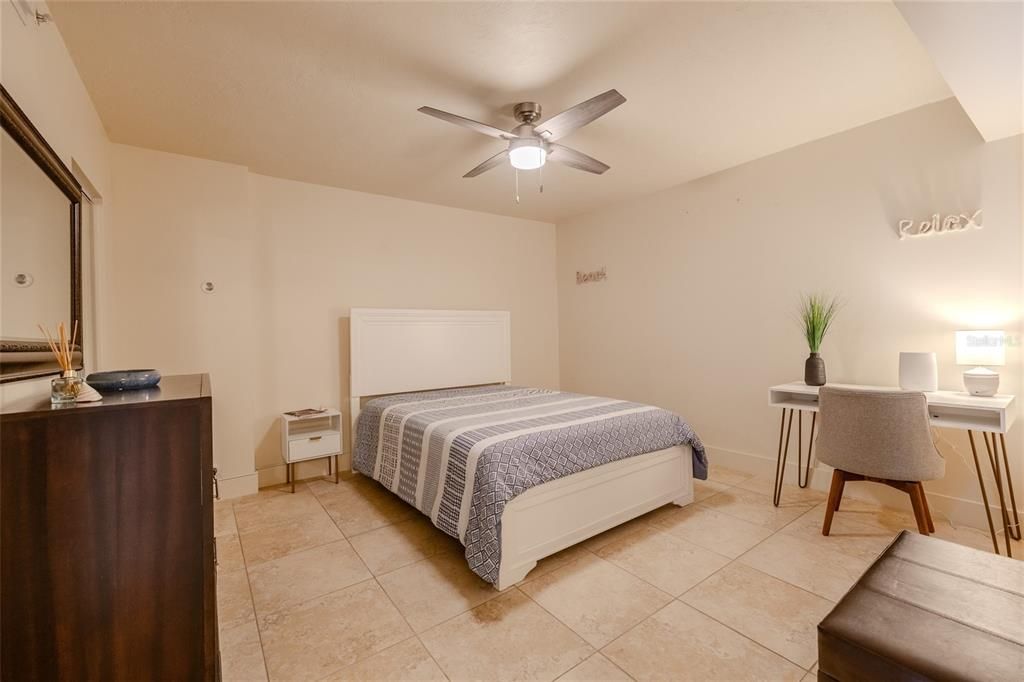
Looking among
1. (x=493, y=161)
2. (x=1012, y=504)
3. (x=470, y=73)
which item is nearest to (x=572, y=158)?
(x=493, y=161)

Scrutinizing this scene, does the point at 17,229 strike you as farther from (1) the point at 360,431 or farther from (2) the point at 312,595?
(1) the point at 360,431

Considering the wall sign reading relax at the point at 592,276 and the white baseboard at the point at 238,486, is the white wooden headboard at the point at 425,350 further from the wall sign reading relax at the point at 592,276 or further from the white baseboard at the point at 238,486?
the wall sign reading relax at the point at 592,276

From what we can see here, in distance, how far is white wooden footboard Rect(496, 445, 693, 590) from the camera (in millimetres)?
2127

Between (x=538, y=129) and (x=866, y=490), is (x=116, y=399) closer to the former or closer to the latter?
(x=538, y=129)

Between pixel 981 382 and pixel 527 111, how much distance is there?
113 inches

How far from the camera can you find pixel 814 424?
322 centimetres

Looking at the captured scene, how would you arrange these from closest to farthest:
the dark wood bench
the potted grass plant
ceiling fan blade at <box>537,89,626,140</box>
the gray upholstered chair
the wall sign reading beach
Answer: the dark wood bench
ceiling fan blade at <box>537,89,626,140</box>
the gray upholstered chair
the wall sign reading beach
the potted grass plant

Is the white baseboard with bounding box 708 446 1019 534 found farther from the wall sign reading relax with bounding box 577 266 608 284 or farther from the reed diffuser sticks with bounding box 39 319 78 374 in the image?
the reed diffuser sticks with bounding box 39 319 78 374

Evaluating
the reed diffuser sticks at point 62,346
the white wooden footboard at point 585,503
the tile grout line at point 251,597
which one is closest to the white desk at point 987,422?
the white wooden footboard at point 585,503

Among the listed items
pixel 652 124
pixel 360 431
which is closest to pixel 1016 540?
pixel 652 124

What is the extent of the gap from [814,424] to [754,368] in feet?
1.90

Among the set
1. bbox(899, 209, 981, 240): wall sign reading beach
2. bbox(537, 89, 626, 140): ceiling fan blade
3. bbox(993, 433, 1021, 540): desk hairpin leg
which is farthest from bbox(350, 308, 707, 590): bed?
bbox(899, 209, 981, 240): wall sign reading beach

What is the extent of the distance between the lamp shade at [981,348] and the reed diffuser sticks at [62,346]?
3992mm

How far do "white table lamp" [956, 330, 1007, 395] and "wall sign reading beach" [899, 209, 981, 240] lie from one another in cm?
65
